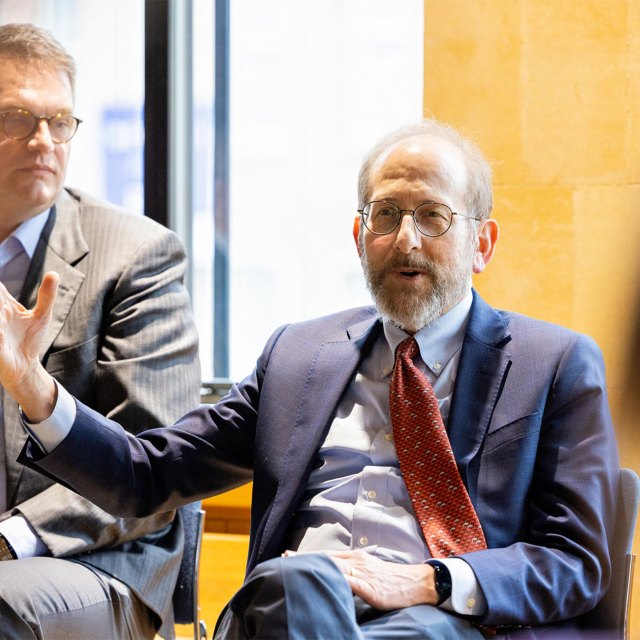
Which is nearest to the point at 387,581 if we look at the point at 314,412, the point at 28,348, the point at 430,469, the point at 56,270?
the point at 430,469

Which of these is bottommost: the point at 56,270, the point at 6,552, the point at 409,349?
the point at 6,552

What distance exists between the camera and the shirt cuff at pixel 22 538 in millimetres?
2301

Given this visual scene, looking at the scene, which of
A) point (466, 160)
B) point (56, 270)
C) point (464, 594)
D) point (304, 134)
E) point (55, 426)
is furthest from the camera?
point (304, 134)

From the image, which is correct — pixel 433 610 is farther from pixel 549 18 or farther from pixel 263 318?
pixel 263 318

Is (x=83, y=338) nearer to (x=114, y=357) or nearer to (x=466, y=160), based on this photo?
(x=114, y=357)

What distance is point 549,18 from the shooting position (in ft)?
10.3

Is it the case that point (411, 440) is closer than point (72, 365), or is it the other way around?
point (411, 440)

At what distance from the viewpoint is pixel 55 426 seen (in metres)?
2.08

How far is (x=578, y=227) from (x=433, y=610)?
66.7 inches

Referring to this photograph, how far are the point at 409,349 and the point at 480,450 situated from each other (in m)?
0.29

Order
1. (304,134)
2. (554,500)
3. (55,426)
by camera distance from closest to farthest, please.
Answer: (554,500)
(55,426)
(304,134)

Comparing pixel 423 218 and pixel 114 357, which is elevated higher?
pixel 423 218

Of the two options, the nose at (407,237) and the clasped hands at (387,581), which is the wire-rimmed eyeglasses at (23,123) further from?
the clasped hands at (387,581)

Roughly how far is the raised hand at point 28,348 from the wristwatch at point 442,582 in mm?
864
